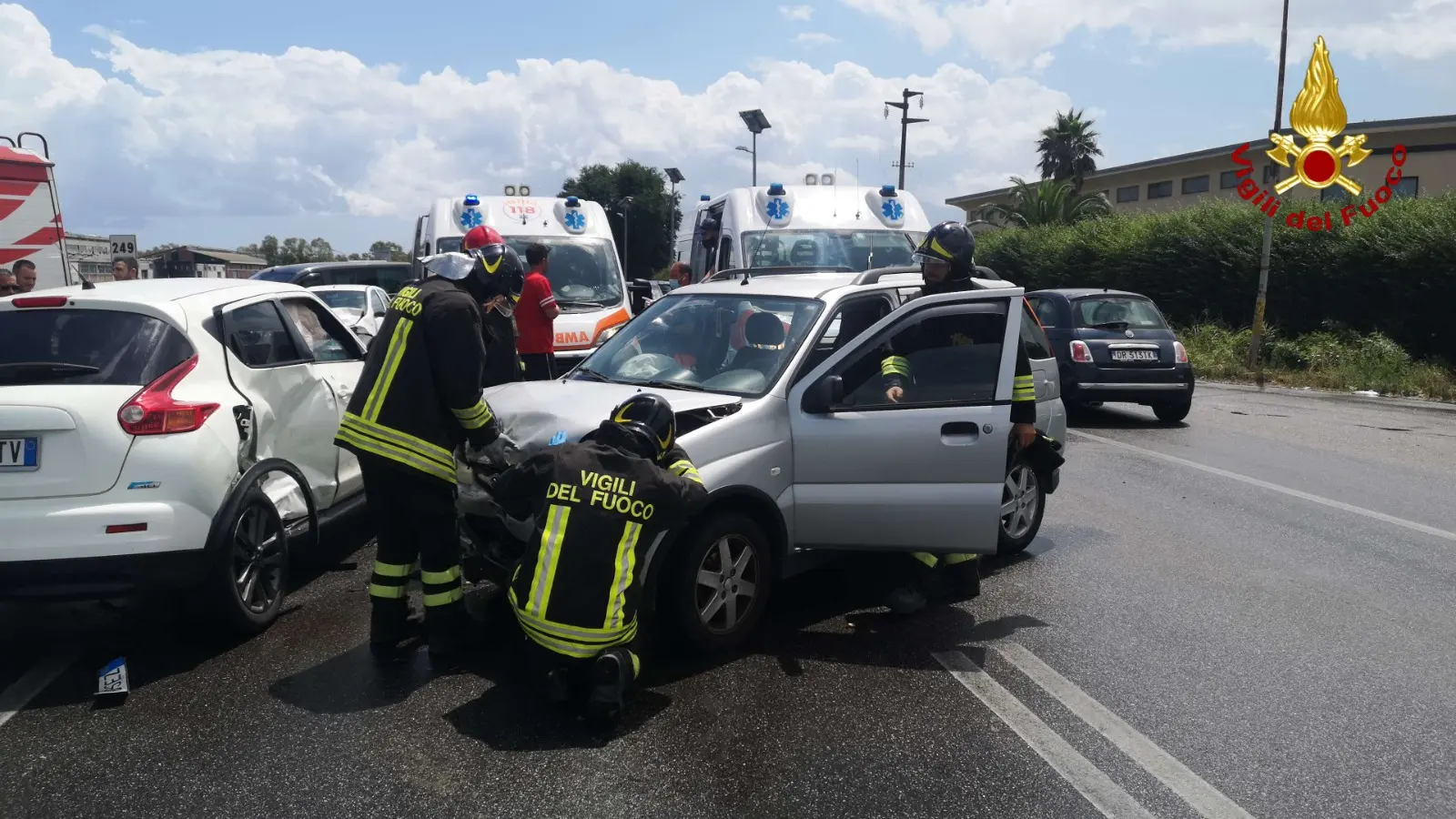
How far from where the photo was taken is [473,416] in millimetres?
4852

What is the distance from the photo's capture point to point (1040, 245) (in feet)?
113

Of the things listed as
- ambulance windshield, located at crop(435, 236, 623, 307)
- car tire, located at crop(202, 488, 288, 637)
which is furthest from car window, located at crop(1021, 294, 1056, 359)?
ambulance windshield, located at crop(435, 236, 623, 307)

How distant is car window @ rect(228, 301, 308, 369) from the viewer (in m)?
5.57

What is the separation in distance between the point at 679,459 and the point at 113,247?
71.0 feet

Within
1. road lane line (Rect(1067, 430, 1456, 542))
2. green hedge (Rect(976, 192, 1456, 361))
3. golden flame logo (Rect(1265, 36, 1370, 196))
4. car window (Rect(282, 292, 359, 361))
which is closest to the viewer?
car window (Rect(282, 292, 359, 361))

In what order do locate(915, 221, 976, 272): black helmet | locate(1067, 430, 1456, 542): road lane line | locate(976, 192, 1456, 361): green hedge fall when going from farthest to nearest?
1. locate(976, 192, 1456, 361): green hedge
2. locate(1067, 430, 1456, 542): road lane line
3. locate(915, 221, 976, 272): black helmet

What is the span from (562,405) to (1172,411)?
407 inches

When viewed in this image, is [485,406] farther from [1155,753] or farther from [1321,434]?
[1321,434]

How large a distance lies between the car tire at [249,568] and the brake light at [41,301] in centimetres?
124

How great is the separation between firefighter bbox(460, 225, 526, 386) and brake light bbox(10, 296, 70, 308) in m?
1.86

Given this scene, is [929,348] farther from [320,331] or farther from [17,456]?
[17,456]

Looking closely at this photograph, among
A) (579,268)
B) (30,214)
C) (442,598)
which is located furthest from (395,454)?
(30,214)

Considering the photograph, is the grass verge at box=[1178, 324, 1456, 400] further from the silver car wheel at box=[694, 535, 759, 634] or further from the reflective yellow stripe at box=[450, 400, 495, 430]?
the reflective yellow stripe at box=[450, 400, 495, 430]

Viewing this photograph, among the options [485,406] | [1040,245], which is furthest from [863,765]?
[1040,245]
